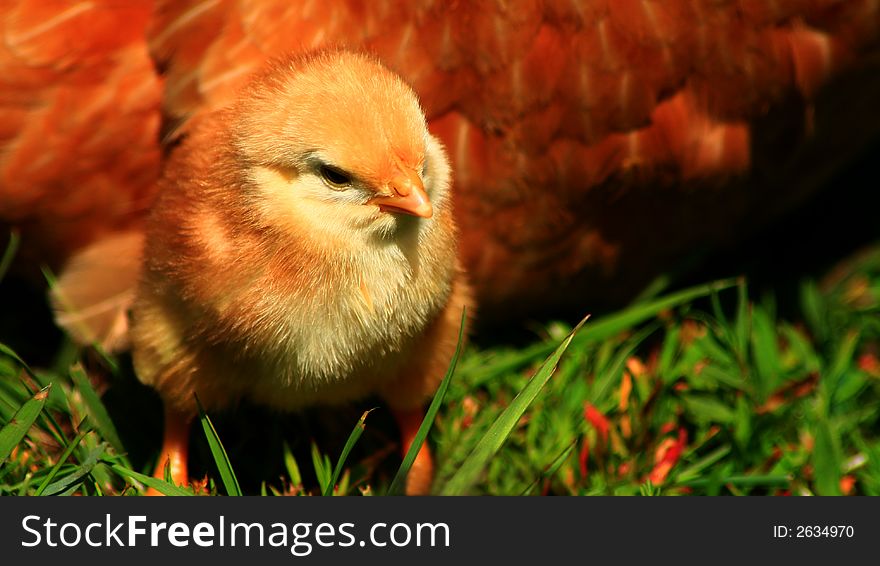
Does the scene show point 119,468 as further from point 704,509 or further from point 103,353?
point 704,509

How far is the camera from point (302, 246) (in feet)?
4.96

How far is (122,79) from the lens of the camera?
195 centimetres

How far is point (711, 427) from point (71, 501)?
115cm

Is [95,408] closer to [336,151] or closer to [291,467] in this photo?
[291,467]

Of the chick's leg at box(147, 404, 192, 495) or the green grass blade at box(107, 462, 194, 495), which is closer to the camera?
the green grass blade at box(107, 462, 194, 495)

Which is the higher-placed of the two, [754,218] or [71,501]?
[71,501]

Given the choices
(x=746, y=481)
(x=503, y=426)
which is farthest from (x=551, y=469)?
(x=746, y=481)

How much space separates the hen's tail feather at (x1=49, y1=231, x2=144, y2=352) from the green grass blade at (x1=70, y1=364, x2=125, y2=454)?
0.38ft

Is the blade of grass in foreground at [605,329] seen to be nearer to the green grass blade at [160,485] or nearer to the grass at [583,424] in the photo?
the grass at [583,424]

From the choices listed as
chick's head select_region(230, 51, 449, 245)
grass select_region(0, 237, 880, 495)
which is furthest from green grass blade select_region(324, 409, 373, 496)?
chick's head select_region(230, 51, 449, 245)

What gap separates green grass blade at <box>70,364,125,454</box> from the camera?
1846 millimetres

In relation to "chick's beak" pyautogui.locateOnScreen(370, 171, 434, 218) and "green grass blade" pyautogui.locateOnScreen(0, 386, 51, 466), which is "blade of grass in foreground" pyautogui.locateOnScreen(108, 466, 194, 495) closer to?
"green grass blade" pyautogui.locateOnScreen(0, 386, 51, 466)

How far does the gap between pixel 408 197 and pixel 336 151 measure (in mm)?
109

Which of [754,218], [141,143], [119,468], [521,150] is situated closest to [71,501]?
[119,468]
